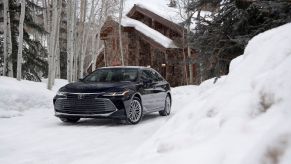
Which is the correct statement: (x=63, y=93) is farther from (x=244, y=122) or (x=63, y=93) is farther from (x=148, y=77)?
(x=244, y=122)

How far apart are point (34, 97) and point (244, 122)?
450 inches

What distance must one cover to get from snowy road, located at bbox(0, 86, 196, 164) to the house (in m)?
22.1

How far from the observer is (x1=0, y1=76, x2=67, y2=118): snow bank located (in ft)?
42.4

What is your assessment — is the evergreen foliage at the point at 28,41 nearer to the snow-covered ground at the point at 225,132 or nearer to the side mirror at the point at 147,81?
the side mirror at the point at 147,81

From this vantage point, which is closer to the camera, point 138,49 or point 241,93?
point 241,93

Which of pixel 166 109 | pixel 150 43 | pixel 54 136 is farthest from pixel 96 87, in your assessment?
pixel 150 43

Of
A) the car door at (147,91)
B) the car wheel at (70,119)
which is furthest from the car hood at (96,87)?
the car wheel at (70,119)

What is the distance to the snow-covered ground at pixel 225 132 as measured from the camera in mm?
3588

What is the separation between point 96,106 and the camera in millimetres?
10609

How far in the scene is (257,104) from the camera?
423 centimetres

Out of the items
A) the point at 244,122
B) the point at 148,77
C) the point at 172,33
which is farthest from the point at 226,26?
the point at 172,33

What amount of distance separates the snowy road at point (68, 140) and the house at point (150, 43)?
22.1m

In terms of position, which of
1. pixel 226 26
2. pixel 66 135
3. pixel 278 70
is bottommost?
pixel 66 135

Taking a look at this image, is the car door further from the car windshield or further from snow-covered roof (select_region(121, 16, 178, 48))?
snow-covered roof (select_region(121, 16, 178, 48))
